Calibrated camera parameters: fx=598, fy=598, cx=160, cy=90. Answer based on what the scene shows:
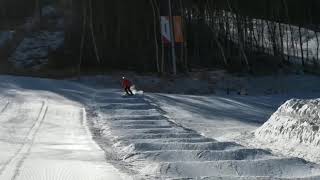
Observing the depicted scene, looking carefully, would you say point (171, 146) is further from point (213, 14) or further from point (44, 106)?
point (213, 14)

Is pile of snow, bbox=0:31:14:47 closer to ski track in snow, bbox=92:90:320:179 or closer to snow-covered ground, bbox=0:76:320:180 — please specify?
snow-covered ground, bbox=0:76:320:180

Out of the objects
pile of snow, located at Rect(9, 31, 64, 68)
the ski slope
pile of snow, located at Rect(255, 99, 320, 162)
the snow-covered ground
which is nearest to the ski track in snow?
the snow-covered ground

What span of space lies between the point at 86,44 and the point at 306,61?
13.1 meters

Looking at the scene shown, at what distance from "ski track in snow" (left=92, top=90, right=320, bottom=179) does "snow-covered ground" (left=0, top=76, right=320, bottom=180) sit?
0.01m

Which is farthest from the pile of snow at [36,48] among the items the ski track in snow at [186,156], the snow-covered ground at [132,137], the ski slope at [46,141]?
the ski track in snow at [186,156]

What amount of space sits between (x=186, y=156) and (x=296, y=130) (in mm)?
2154

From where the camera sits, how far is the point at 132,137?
10.3 metres

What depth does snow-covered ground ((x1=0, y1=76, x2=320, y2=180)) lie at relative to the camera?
289 inches

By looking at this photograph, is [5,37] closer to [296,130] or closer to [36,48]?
[36,48]

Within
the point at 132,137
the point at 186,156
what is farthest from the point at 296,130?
the point at 132,137

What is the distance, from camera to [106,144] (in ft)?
32.7

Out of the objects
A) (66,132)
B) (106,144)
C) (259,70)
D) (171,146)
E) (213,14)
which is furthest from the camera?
(213,14)

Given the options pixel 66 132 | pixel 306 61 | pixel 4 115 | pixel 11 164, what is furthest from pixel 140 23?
pixel 11 164

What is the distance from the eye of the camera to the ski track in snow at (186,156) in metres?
7.17
